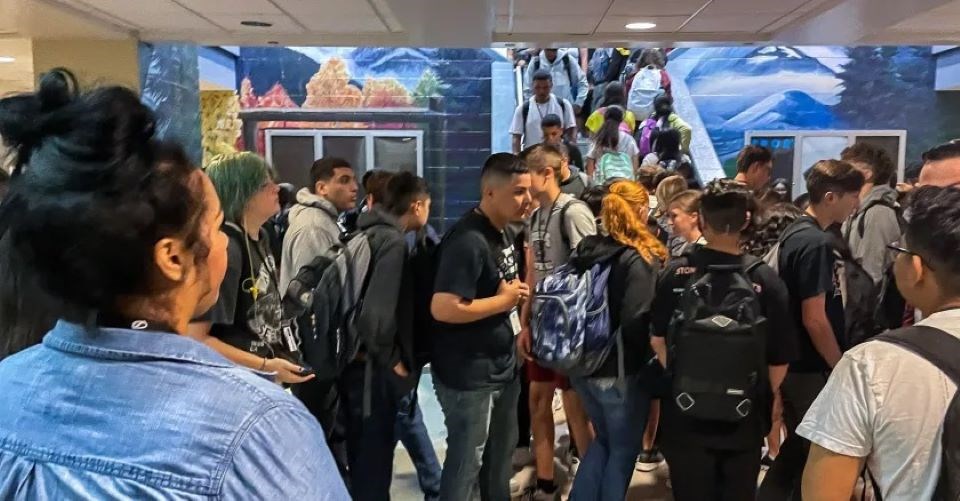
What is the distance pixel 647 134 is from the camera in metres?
8.97

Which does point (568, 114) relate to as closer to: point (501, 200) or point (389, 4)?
point (389, 4)

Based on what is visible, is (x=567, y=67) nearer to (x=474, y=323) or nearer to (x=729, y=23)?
(x=729, y=23)

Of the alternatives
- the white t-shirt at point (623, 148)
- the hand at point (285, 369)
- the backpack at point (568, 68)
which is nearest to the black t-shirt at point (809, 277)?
the hand at point (285, 369)

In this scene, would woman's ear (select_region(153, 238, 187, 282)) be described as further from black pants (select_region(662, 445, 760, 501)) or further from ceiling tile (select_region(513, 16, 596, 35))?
ceiling tile (select_region(513, 16, 596, 35))

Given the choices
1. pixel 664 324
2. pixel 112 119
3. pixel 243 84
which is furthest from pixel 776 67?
pixel 112 119

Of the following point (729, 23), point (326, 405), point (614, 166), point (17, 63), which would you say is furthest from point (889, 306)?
point (17, 63)

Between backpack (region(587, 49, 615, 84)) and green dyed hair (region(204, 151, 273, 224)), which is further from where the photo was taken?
backpack (region(587, 49, 615, 84))

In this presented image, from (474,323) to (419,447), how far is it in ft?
3.01

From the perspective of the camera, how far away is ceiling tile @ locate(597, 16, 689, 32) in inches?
173

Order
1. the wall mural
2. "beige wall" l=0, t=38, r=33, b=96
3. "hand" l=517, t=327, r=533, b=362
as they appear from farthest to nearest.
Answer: the wall mural, "beige wall" l=0, t=38, r=33, b=96, "hand" l=517, t=327, r=533, b=362

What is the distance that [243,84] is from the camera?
9727 mm

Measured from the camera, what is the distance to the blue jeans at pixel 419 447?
339 cm

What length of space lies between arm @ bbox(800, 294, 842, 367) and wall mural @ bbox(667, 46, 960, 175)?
27.5 feet

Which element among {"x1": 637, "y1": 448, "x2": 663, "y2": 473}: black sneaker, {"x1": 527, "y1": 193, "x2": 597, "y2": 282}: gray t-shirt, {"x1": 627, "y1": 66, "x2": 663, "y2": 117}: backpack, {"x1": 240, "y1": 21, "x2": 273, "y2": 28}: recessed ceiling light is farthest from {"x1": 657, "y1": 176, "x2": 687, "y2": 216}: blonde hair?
{"x1": 627, "y1": 66, "x2": 663, "y2": 117}: backpack
